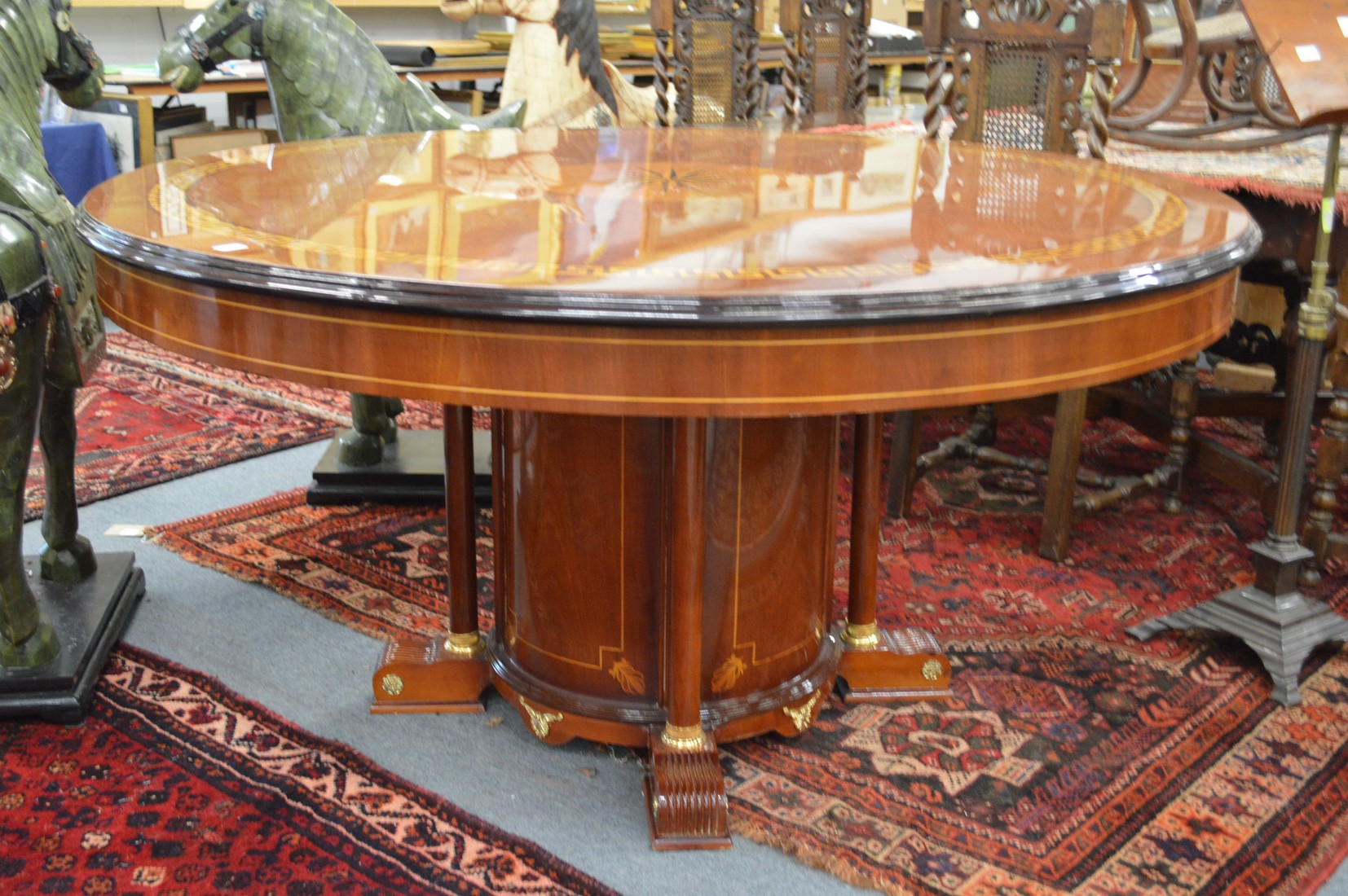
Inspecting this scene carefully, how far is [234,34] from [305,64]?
18 cm

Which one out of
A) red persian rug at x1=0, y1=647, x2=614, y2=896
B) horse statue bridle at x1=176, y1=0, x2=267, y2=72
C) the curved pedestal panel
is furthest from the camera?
horse statue bridle at x1=176, y1=0, x2=267, y2=72

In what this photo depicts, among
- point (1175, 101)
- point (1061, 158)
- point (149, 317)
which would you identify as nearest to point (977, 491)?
point (1061, 158)

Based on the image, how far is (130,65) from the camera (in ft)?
21.1

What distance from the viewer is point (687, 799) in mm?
2023

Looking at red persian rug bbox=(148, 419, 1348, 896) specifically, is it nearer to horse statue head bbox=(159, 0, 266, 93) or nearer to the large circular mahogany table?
the large circular mahogany table

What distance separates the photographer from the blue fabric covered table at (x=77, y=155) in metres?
5.14

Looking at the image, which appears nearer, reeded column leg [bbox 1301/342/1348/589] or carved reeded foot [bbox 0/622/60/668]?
carved reeded foot [bbox 0/622/60/668]

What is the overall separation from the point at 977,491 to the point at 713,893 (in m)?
2.07

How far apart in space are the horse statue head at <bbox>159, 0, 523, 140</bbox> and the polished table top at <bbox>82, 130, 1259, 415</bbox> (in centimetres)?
140

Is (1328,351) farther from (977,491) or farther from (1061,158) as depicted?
→ (1061,158)

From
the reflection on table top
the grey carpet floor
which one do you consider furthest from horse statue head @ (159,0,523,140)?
the grey carpet floor

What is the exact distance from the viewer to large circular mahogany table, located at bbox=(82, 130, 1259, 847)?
4.51ft

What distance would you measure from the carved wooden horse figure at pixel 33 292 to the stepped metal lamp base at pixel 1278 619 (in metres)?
2.31

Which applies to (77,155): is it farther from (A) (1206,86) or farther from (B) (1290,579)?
(B) (1290,579)
